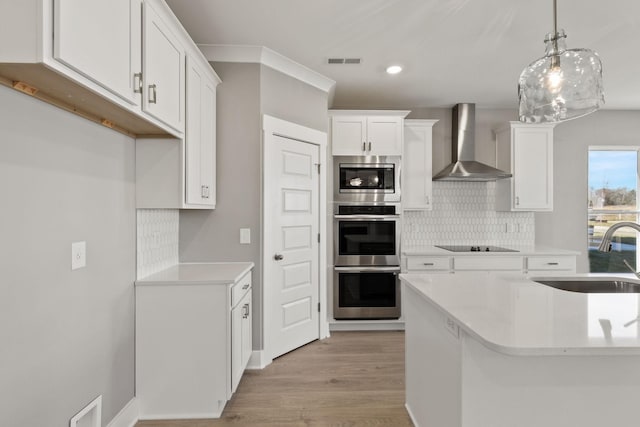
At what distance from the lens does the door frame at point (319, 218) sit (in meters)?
3.04

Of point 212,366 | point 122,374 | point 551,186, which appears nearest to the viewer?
point 122,374

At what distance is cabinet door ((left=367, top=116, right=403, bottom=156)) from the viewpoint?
3.96 m

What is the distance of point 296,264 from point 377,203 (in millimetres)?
1167

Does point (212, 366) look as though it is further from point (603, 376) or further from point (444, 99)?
point (444, 99)

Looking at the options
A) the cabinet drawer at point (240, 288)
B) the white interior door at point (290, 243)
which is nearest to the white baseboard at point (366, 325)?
the white interior door at point (290, 243)

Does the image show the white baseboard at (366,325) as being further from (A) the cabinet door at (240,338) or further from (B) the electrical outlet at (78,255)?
(B) the electrical outlet at (78,255)

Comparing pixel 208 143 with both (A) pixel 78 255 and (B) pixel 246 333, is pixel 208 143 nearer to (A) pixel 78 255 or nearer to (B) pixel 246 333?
(A) pixel 78 255

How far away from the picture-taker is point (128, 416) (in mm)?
2129

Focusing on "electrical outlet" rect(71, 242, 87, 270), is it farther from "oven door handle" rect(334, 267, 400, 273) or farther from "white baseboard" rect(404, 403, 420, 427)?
"oven door handle" rect(334, 267, 400, 273)

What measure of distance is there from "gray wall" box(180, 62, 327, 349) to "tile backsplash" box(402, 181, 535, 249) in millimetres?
2319

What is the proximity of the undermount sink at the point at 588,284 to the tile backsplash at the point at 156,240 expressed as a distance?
2.49 metres

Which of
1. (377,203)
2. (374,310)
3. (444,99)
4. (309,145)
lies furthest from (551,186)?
(309,145)

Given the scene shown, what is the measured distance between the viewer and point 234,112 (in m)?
3.04

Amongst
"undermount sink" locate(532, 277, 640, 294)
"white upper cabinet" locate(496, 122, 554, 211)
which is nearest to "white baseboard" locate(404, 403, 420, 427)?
"undermount sink" locate(532, 277, 640, 294)
